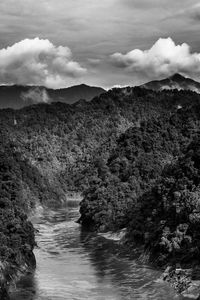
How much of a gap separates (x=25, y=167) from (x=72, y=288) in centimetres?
11457

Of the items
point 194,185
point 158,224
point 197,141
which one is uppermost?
point 197,141

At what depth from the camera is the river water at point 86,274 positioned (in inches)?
2493

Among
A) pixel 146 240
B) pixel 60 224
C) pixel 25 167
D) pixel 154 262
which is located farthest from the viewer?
pixel 25 167

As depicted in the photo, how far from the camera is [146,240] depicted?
83.1 metres

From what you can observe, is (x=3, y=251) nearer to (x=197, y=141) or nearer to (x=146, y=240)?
(x=146, y=240)

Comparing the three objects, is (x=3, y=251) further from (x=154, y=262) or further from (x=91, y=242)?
(x=91, y=242)

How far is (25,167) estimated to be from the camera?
179 m

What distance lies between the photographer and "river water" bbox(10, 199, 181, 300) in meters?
63.3

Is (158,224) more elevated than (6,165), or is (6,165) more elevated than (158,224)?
(6,165)

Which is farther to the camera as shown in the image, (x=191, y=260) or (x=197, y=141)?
(x=197, y=141)

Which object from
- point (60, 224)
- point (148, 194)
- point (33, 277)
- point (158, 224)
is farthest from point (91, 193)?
point (33, 277)

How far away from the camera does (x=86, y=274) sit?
73.4 meters

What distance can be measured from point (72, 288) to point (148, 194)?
35006mm

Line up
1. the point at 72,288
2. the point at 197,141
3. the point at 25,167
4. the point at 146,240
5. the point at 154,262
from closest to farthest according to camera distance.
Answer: the point at 72,288
the point at 154,262
the point at 146,240
the point at 197,141
the point at 25,167
